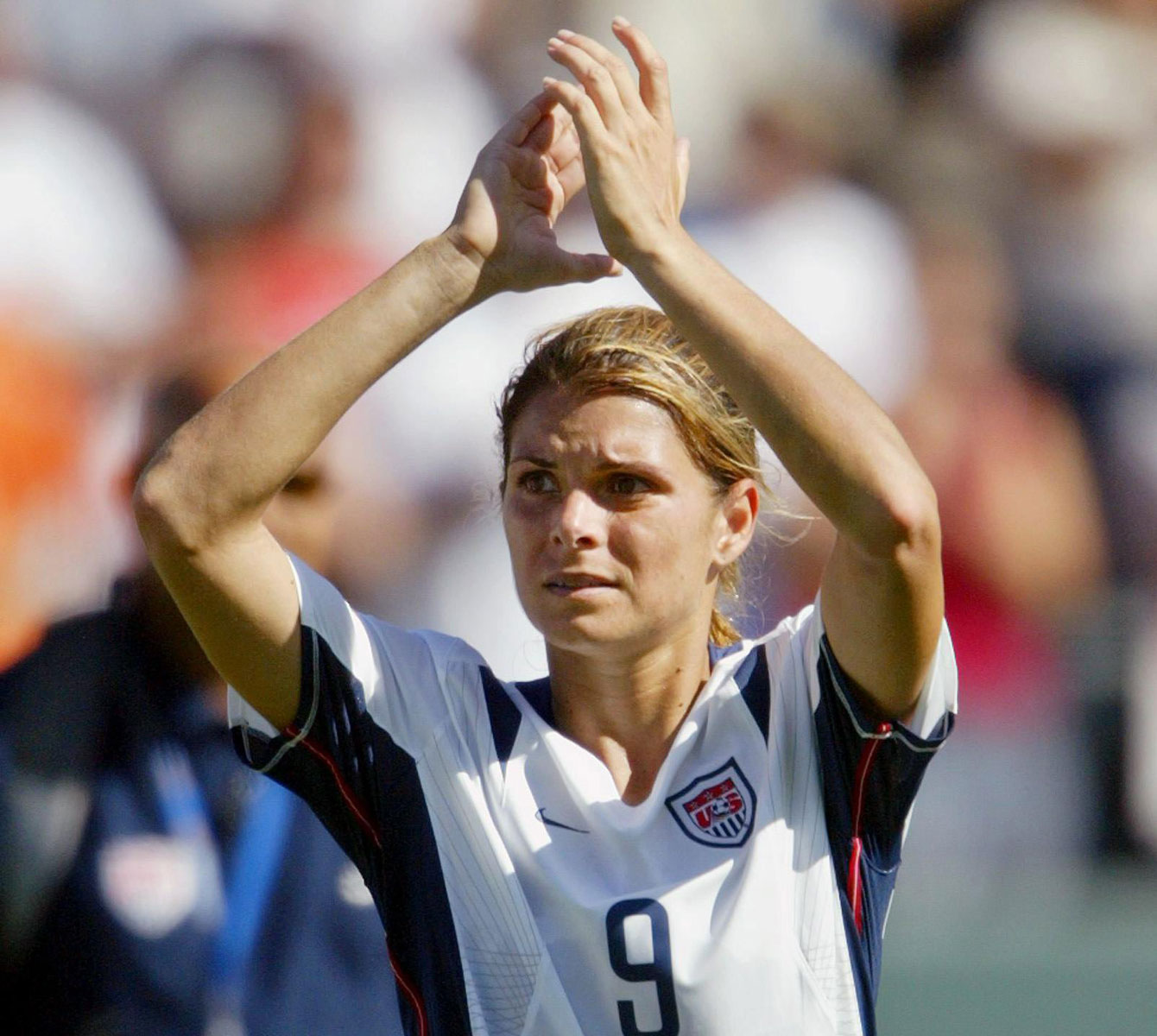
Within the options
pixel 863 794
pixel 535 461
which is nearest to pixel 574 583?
pixel 535 461

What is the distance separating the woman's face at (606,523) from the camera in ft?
6.04

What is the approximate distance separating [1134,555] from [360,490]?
2.25m

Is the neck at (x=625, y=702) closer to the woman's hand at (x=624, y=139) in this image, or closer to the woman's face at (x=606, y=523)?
the woman's face at (x=606, y=523)

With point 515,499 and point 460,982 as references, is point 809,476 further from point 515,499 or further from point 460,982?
point 460,982

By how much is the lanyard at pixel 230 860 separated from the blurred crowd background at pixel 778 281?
3.27ft

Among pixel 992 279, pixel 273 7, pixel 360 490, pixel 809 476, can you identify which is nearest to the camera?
pixel 809 476

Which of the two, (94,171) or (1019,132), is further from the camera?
(1019,132)

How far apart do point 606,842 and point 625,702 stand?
0.20 m

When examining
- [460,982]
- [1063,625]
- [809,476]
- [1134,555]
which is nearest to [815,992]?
[460,982]

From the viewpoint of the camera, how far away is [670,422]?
193 centimetres

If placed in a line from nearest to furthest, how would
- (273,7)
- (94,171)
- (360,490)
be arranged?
(360,490)
(94,171)
(273,7)

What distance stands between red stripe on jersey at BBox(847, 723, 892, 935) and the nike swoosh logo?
11.6 inches

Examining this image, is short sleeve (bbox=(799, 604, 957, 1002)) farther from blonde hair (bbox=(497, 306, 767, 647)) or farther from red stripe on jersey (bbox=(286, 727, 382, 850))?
red stripe on jersey (bbox=(286, 727, 382, 850))

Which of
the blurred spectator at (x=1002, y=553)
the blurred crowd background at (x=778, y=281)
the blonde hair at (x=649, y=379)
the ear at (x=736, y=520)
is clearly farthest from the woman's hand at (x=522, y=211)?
the blurred spectator at (x=1002, y=553)
